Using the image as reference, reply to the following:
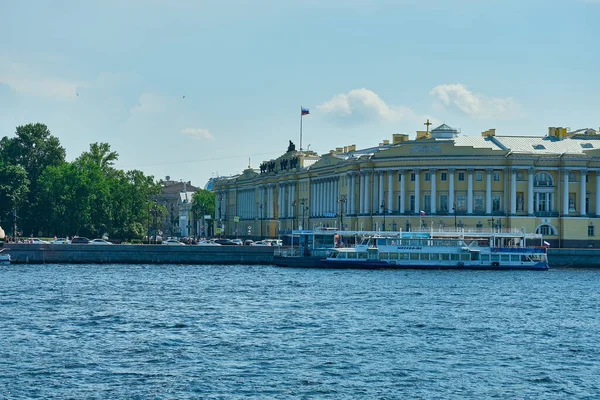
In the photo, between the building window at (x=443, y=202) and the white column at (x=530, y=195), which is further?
the building window at (x=443, y=202)

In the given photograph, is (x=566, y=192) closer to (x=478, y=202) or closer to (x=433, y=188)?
(x=478, y=202)

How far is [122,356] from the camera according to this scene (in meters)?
41.6

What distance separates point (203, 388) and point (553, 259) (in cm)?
7166

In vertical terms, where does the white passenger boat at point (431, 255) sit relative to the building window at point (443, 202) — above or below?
below

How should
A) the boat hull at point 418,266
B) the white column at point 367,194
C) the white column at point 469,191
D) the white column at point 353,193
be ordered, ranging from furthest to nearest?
the white column at point 353,193 → the white column at point 367,194 → the white column at point 469,191 → the boat hull at point 418,266

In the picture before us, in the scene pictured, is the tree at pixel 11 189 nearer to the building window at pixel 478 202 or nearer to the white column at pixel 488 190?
the building window at pixel 478 202

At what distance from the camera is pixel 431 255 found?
97.3 m

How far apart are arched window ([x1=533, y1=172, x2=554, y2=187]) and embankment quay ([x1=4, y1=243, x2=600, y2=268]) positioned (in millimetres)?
15370

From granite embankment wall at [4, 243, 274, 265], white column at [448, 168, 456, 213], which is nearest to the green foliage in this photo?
granite embankment wall at [4, 243, 274, 265]

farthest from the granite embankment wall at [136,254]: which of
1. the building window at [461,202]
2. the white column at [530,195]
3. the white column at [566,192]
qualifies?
the white column at [566,192]

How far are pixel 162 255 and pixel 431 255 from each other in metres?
23.5

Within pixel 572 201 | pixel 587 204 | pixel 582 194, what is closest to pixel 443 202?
pixel 572 201

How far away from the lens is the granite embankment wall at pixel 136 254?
100312 millimetres

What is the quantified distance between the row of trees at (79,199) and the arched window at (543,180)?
42401mm
